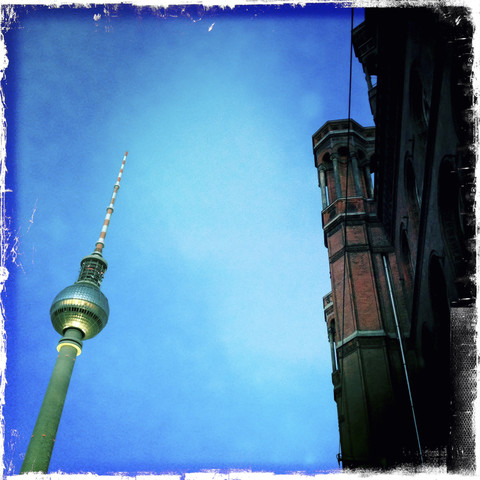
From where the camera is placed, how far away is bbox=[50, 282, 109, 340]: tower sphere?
58156mm

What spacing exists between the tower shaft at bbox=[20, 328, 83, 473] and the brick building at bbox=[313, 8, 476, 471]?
29.8 meters

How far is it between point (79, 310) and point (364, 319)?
152ft

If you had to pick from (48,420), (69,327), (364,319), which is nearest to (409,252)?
(364,319)

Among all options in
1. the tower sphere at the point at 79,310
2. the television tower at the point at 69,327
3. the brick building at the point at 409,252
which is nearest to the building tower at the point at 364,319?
the brick building at the point at 409,252

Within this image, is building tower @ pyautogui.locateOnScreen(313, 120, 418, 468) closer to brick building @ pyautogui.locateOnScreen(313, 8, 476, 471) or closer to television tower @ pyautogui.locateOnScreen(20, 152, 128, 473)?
brick building @ pyautogui.locateOnScreen(313, 8, 476, 471)

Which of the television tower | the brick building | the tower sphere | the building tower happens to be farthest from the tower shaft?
the brick building

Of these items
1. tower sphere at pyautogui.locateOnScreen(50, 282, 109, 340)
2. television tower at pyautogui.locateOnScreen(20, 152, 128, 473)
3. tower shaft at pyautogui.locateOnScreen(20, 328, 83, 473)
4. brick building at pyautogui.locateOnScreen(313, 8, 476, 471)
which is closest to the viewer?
brick building at pyautogui.locateOnScreen(313, 8, 476, 471)

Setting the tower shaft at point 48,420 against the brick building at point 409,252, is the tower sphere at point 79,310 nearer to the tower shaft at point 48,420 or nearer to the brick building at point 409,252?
the tower shaft at point 48,420

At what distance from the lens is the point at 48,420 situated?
1795 inches

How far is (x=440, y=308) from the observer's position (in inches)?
485

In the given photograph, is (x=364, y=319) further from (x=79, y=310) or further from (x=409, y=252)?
(x=79, y=310)

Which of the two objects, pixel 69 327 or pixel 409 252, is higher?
pixel 69 327

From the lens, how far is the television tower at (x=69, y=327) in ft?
148

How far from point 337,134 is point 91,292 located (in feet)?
141
